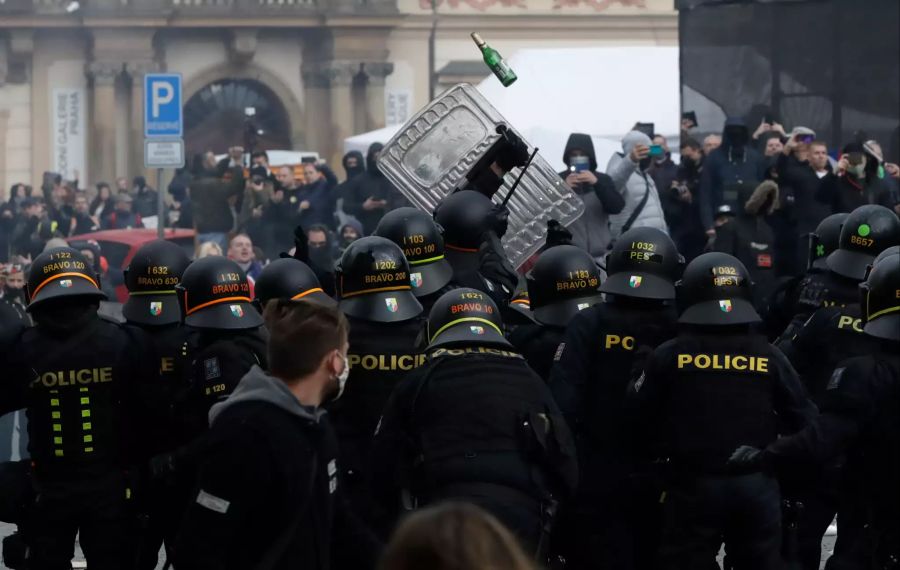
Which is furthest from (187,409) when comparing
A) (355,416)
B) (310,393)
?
(310,393)

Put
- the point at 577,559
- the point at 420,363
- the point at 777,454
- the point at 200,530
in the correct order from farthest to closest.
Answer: the point at 577,559 → the point at 420,363 → the point at 777,454 → the point at 200,530

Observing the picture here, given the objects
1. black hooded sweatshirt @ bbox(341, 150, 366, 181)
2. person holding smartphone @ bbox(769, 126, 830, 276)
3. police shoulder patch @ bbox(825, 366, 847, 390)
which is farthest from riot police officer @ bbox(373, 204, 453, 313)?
black hooded sweatshirt @ bbox(341, 150, 366, 181)

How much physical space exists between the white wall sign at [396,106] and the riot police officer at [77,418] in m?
31.3

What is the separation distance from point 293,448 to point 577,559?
281cm

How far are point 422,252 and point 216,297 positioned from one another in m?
1.04

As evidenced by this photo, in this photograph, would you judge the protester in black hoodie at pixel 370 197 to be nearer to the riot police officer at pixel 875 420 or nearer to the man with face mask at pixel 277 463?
the riot police officer at pixel 875 420

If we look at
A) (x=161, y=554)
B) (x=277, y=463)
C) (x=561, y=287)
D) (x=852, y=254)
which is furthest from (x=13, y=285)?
(x=277, y=463)

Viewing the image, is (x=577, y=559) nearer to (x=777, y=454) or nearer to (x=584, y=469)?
(x=584, y=469)

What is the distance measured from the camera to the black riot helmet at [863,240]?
791 cm

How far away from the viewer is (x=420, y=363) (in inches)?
276

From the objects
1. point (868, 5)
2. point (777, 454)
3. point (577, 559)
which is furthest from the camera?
point (868, 5)

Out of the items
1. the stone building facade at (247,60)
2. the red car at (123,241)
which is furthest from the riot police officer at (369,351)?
the stone building facade at (247,60)

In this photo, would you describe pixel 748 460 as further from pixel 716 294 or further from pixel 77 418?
pixel 77 418

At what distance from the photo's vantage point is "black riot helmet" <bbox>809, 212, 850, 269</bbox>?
8492 millimetres
